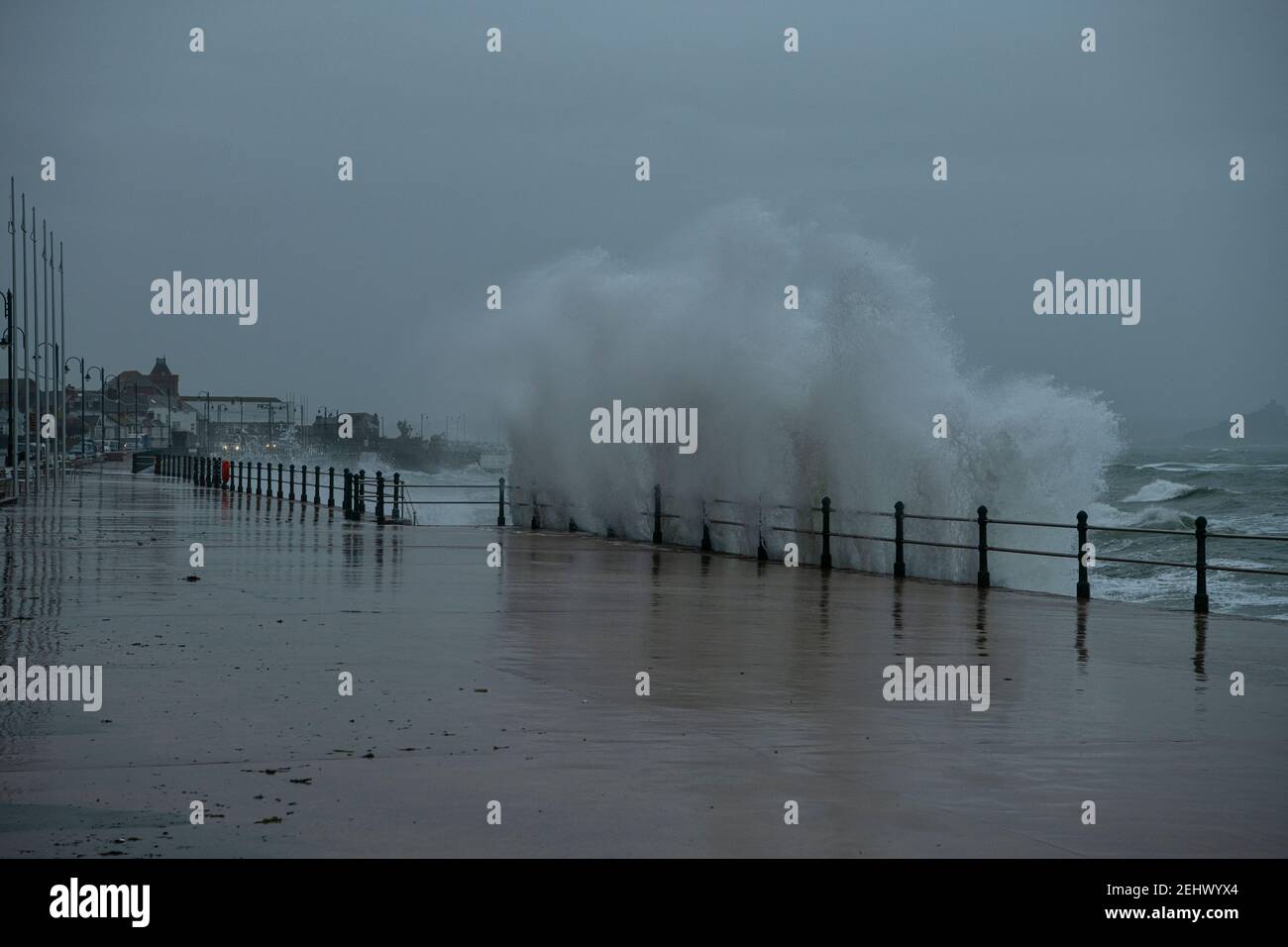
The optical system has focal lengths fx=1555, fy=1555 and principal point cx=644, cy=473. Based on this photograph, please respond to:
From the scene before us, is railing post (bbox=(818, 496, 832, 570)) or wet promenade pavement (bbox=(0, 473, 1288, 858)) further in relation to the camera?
railing post (bbox=(818, 496, 832, 570))

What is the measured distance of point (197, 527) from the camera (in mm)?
32938

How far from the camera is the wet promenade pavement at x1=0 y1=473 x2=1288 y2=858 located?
6.74 meters

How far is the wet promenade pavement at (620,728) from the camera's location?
6742mm

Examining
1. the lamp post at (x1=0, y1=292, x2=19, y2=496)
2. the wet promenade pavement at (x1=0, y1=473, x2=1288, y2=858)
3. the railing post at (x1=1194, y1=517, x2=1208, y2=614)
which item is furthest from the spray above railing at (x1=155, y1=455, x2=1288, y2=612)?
the lamp post at (x1=0, y1=292, x2=19, y2=496)

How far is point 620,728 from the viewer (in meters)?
9.38

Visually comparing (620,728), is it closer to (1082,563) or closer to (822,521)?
(1082,563)

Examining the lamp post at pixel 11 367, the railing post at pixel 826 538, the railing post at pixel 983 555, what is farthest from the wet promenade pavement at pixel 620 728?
the lamp post at pixel 11 367

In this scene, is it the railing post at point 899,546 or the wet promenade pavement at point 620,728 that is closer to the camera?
the wet promenade pavement at point 620,728

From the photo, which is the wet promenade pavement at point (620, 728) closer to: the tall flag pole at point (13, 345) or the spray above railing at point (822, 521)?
the spray above railing at point (822, 521)

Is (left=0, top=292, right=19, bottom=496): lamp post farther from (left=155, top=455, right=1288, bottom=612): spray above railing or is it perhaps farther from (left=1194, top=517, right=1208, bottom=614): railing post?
(left=1194, top=517, right=1208, bottom=614): railing post

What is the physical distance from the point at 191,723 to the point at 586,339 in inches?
1291
